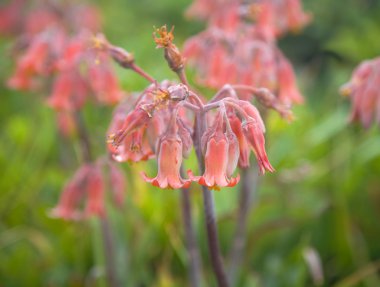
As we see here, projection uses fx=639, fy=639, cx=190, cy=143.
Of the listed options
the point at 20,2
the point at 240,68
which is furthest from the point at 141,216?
the point at 20,2

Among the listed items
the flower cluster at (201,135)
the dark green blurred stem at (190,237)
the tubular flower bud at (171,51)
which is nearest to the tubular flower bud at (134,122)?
the flower cluster at (201,135)

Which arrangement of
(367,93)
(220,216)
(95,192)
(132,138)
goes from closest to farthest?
(132,138), (367,93), (95,192), (220,216)

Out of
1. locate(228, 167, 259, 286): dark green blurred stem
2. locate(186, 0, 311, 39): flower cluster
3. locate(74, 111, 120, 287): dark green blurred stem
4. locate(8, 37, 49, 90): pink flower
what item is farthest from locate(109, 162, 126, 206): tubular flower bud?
locate(186, 0, 311, 39): flower cluster

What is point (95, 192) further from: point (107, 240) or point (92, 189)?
point (107, 240)

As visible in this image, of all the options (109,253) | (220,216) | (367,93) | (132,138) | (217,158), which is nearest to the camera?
(217,158)

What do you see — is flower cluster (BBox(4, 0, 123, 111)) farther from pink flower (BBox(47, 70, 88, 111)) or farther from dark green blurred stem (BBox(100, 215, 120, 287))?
dark green blurred stem (BBox(100, 215, 120, 287))

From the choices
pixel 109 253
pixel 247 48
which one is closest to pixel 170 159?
pixel 247 48
